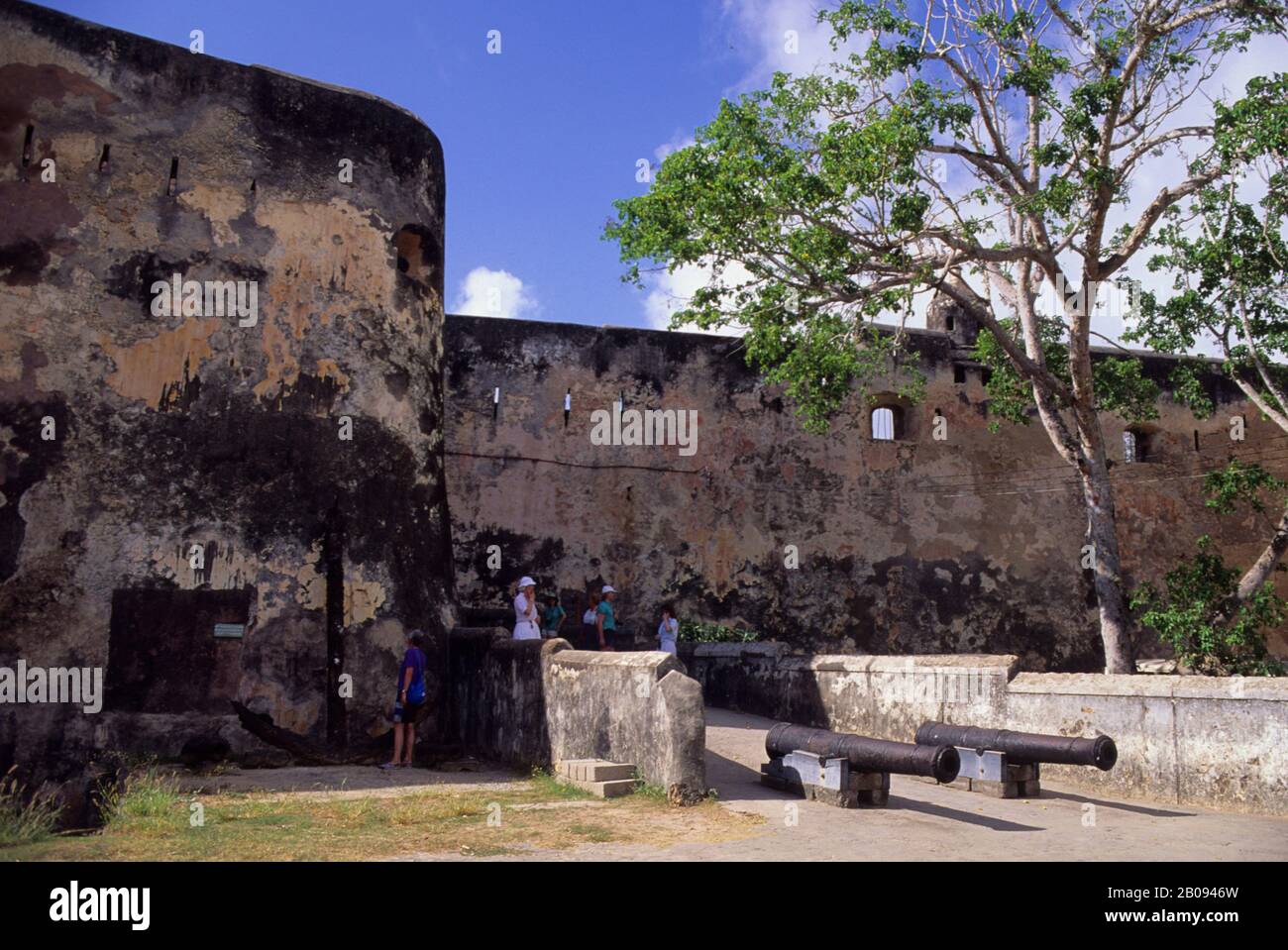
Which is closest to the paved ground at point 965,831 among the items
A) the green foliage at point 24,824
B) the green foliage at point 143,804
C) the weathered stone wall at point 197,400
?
the green foliage at point 143,804

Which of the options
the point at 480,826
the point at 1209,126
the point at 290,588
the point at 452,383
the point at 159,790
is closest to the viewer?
the point at 480,826

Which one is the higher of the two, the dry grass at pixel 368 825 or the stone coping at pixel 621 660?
the stone coping at pixel 621 660

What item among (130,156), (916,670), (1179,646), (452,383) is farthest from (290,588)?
(1179,646)

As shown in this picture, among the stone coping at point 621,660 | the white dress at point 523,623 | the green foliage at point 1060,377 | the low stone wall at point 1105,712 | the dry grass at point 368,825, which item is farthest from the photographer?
the green foliage at point 1060,377

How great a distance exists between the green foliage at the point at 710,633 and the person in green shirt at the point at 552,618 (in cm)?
182

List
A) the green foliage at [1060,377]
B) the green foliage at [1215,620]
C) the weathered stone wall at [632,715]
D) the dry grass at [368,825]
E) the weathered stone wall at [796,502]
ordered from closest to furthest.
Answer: the dry grass at [368,825] < the weathered stone wall at [632,715] < the green foliage at [1215,620] < the green foliage at [1060,377] < the weathered stone wall at [796,502]

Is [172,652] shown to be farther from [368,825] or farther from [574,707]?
[368,825]

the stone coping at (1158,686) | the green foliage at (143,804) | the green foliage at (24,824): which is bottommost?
the green foliage at (143,804)

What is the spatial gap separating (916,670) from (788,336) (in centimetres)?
455

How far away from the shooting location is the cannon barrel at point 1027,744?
24.3 ft

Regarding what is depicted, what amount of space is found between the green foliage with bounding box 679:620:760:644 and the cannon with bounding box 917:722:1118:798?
7445mm

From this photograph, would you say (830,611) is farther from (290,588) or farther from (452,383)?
(290,588)

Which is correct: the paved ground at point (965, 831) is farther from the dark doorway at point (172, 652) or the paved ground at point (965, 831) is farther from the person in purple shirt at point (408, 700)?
the dark doorway at point (172, 652)

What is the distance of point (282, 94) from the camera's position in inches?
424
